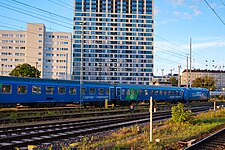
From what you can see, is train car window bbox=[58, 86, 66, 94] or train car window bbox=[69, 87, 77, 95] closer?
train car window bbox=[58, 86, 66, 94]

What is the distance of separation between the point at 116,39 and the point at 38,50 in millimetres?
36737

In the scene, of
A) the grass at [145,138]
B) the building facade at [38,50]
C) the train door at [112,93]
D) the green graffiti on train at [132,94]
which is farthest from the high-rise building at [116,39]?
the grass at [145,138]

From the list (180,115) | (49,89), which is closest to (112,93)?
(49,89)

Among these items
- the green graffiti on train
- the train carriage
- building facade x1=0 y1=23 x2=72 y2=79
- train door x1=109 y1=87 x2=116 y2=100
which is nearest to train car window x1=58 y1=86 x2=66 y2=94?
train door x1=109 y1=87 x2=116 y2=100

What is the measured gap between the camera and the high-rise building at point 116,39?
424 feet

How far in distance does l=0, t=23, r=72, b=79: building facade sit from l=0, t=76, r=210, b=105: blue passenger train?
7650 centimetres

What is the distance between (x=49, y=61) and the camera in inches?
4865

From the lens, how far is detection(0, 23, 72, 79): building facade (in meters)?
119

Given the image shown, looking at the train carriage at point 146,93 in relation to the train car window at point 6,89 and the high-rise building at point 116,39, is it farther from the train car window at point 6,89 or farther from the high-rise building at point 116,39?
the high-rise building at point 116,39

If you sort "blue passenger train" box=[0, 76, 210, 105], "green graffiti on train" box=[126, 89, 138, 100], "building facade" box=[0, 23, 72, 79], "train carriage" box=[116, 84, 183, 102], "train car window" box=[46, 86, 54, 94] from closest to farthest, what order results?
"blue passenger train" box=[0, 76, 210, 105] → "train car window" box=[46, 86, 54, 94] → "train carriage" box=[116, 84, 183, 102] → "green graffiti on train" box=[126, 89, 138, 100] → "building facade" box=[0, 23, 72, 79]

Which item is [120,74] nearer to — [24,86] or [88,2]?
[88,2]

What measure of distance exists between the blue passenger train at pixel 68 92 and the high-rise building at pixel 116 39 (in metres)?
81.8

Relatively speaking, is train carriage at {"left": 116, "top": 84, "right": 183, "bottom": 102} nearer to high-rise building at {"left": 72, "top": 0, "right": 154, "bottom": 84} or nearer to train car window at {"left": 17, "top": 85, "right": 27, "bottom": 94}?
train car window at {"left": 17, "top": 85, "right": 27, "bottom": 94}

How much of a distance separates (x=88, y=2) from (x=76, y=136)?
12675 centimetres
